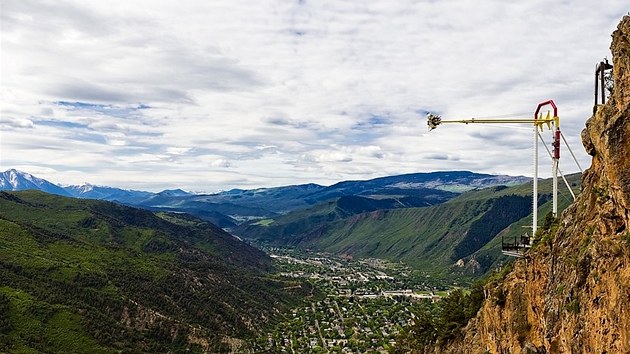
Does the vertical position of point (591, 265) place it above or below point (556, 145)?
below

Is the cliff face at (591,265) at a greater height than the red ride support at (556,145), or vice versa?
the red ride support at (556,145)

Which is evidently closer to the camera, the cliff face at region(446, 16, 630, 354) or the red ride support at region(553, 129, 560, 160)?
the cliff face at region(446, 16, 630, 354)

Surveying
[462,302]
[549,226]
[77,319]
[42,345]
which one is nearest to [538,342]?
[549,226]

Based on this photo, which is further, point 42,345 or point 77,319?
point 77,319

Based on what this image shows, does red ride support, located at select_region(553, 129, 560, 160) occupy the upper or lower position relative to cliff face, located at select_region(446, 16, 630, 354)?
upper

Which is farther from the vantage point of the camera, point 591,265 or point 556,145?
point 556,145

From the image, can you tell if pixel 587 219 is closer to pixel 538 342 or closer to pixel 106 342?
pixel 538 342

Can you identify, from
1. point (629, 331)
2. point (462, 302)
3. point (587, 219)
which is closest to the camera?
point (629, 331)

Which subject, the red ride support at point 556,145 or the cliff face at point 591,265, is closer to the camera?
the cliff face at point 591,265
